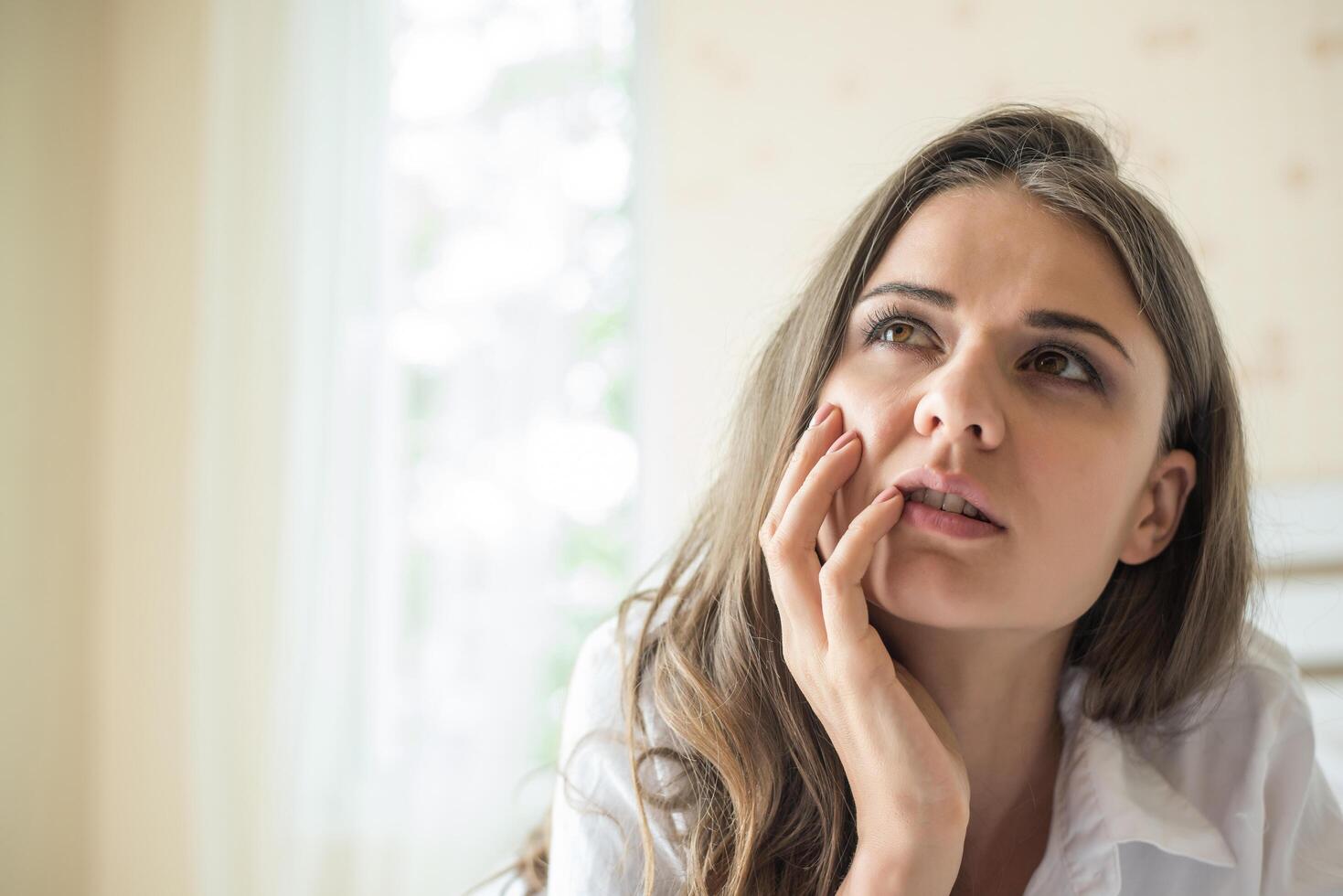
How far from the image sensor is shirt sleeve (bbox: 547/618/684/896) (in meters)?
1.12

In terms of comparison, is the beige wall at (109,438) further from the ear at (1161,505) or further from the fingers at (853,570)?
the ear at (1161,505)

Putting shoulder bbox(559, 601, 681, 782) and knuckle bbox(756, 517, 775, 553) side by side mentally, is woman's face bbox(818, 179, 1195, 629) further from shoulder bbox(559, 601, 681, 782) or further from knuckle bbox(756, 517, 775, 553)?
shoulder bbox(559, 601, 681, 782)

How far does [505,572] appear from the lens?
2.59m

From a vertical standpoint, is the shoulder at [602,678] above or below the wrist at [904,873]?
above

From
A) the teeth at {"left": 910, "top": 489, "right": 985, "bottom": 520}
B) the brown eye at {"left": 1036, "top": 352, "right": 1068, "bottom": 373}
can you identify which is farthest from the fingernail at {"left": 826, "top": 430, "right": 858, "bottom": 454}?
the brown eye at {"left": 1036, "top": 352, "right": 1068, "bottom": 373}

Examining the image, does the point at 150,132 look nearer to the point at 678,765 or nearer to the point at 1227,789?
the point at 678,765

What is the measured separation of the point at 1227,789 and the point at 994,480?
738 mm

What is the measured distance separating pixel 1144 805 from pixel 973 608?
1.68 feet

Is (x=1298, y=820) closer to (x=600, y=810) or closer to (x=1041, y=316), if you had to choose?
(x=1041, y=316)

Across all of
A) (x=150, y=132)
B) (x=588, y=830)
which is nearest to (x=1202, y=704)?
(x=588, y=830)

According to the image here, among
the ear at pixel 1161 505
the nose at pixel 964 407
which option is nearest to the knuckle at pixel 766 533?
the nose at pixel 964 407

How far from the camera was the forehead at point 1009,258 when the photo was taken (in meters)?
1.08

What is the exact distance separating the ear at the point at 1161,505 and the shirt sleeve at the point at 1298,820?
36cm

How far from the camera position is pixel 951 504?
103 centimetres
